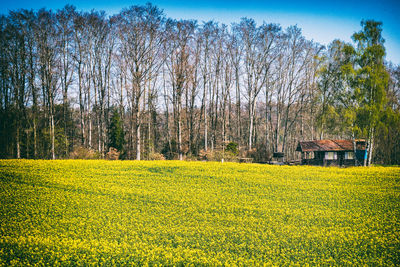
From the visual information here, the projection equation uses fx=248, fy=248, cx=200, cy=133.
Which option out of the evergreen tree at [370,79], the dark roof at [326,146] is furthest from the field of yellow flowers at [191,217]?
the dark roof at [326,146]

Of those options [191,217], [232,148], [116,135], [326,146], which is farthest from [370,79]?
[116,135]

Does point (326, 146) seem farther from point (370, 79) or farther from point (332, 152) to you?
point (370, 79)

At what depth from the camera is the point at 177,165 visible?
1981cm

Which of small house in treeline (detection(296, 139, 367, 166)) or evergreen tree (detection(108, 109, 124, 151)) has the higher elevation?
evergreen tree (detection(108, 109, 124, 151))

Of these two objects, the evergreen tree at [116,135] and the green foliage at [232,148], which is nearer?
the green foliage at [232,148]

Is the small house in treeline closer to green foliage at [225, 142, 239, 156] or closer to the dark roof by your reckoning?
the dark roof

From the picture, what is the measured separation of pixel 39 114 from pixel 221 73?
2366cm

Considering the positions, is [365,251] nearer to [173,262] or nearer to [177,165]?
[173,262]

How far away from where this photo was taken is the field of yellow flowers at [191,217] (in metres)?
7.64

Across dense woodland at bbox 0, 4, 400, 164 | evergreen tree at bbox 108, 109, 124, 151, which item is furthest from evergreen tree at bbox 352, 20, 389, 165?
evergreen tree at bbox 108, 109, 124, 151

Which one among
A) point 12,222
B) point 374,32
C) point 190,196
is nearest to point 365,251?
point 190,196

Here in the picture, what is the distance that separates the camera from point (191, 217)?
10.6m

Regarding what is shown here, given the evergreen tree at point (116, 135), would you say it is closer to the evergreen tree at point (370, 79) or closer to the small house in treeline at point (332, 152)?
the small house in treeline at point (332, 152)

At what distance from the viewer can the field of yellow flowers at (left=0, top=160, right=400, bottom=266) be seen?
25.1 feet
